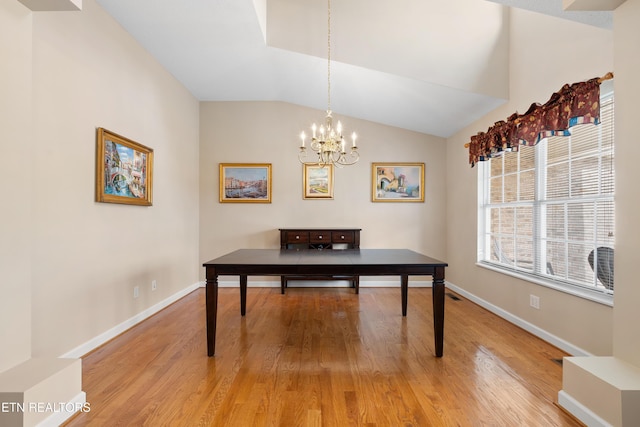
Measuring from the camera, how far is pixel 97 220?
8.59 ft

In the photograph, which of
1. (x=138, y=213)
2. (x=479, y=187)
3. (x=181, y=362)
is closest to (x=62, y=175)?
(x=138, y=213)

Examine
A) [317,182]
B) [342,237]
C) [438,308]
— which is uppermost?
[317,182]

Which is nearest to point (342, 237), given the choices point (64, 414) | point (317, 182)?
point (317, 182)

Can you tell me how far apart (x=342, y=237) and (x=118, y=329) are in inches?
112

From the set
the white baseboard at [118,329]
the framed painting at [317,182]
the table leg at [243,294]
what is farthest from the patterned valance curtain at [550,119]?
the white baseboard at [118,329]

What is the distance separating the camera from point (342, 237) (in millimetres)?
4582

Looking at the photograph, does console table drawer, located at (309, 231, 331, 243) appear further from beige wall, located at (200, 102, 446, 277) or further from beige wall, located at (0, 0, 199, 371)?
beige wall, located at (0, 0, 199, 371)

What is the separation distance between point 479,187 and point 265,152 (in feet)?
10.1

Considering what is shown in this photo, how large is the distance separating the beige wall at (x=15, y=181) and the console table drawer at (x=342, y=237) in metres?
3.37

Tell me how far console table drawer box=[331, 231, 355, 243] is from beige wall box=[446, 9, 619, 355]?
1568mm

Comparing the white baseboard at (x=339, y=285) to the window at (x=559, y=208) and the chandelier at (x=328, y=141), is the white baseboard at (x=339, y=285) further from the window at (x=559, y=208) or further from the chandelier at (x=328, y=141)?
the chandelier at (x=328, y=141)

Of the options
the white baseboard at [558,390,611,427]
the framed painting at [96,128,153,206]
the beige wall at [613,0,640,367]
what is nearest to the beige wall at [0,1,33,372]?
the framed painting at [96,128,153,206]

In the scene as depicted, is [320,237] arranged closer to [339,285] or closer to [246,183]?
[339,285]

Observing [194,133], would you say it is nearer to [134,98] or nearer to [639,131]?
[134,98]
